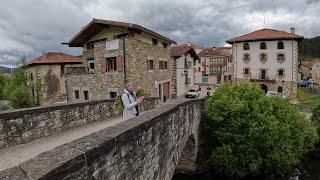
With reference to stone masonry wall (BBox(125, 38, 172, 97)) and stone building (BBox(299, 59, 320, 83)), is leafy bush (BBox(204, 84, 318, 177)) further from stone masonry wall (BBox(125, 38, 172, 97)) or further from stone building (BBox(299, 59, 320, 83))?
stone building (BBox(299, 59, 320, 83))

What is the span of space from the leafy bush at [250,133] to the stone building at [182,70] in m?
15.2

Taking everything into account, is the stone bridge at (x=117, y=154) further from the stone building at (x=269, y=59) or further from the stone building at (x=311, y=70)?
the stone building at (x=311, y=70)

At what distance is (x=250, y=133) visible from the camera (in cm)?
1523

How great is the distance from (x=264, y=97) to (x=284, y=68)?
27.2 m

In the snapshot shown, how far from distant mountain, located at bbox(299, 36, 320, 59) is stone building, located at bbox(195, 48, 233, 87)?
6368cm

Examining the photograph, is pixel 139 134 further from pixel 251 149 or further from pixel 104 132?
pixel 251 149

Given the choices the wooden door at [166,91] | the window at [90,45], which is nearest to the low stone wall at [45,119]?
the window at [90,45]

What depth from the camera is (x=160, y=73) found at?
2622cm

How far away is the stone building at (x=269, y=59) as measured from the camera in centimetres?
4116

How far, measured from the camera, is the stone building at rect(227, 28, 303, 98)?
41.2 metres

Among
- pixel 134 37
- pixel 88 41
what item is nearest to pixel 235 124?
pixel 134 37

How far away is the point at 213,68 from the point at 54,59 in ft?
116

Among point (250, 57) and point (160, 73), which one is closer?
point (160, 73)

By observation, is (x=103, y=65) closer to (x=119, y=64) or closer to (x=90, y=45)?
(x=119, y=64)
